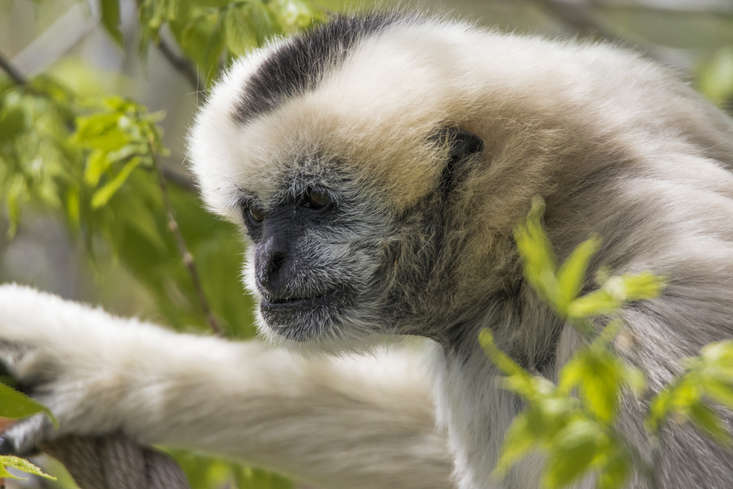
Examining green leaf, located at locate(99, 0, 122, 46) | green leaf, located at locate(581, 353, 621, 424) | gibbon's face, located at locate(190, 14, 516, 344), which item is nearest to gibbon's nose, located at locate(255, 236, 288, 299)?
gibbon's face, located at locate(190, 14, 516, 344)

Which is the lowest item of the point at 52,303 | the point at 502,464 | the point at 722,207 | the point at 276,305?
the point at 52,303

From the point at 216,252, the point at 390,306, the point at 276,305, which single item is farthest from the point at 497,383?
the point at 216,252

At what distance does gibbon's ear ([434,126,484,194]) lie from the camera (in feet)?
11.2

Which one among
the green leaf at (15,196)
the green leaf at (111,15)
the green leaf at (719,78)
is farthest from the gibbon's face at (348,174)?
the green leaf at (719,78)

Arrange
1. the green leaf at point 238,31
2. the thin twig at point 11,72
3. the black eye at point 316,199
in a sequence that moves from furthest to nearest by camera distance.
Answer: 1. the thin twig at point 11,72
2. the green leaf at point 238,31
3. the black eye at point 316,199

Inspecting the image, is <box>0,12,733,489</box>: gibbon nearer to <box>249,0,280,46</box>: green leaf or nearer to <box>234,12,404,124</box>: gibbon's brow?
<box>234,12,404,124</box>: gibbon's brow

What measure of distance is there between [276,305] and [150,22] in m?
1.31

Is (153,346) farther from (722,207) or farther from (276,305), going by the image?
(722,207)

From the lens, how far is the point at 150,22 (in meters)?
3.89

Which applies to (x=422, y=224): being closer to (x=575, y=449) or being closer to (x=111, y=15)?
(x=111, y=15)

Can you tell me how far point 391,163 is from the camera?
11.3ft

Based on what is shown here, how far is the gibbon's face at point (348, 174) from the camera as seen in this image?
3426 mm

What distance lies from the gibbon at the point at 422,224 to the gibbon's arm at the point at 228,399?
0.04ft

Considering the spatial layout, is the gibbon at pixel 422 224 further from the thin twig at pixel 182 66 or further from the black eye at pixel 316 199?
the thin twig at pixel 182 66
